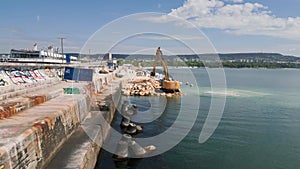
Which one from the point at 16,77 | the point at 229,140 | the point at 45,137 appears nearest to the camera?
the point at 45,137

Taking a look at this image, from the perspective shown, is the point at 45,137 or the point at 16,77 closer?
the point at 45,137

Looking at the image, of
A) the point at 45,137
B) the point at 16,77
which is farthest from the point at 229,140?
the point at 16,77

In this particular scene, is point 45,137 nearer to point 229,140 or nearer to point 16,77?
point 229,140

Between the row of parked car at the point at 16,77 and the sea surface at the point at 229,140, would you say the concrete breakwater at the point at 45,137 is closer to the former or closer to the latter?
the sea surface at the point at 229,140

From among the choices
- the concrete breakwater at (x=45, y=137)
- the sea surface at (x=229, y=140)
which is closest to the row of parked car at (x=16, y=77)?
the concrete breakwater at (x=45, y=137)

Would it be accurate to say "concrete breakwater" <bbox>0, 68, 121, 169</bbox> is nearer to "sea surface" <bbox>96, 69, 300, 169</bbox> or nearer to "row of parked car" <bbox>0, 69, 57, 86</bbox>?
"sea surface" <bbox>96, 69, 300, 169</bbox>

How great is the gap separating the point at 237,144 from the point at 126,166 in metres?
6.71

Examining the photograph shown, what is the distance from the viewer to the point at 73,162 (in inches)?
309

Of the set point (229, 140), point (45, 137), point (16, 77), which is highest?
point (16, 77)

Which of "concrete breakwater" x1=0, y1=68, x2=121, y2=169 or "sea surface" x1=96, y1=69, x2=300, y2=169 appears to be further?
"sea surface" x1=96, y1=69, x2=300, y2=169

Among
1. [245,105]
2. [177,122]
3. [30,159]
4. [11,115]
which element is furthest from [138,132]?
[245,105]

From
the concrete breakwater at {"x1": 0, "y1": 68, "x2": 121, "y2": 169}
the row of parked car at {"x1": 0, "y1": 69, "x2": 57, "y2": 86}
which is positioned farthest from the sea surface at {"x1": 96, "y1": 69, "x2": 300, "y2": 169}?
the row of parked car at {"x1": 0, "y1": 69, "x2": 57, "y2": 86}

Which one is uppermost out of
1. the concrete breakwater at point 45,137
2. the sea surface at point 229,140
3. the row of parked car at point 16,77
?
the row of parked car at point 16,77

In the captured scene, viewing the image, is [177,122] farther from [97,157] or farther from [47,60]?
[47,60]
